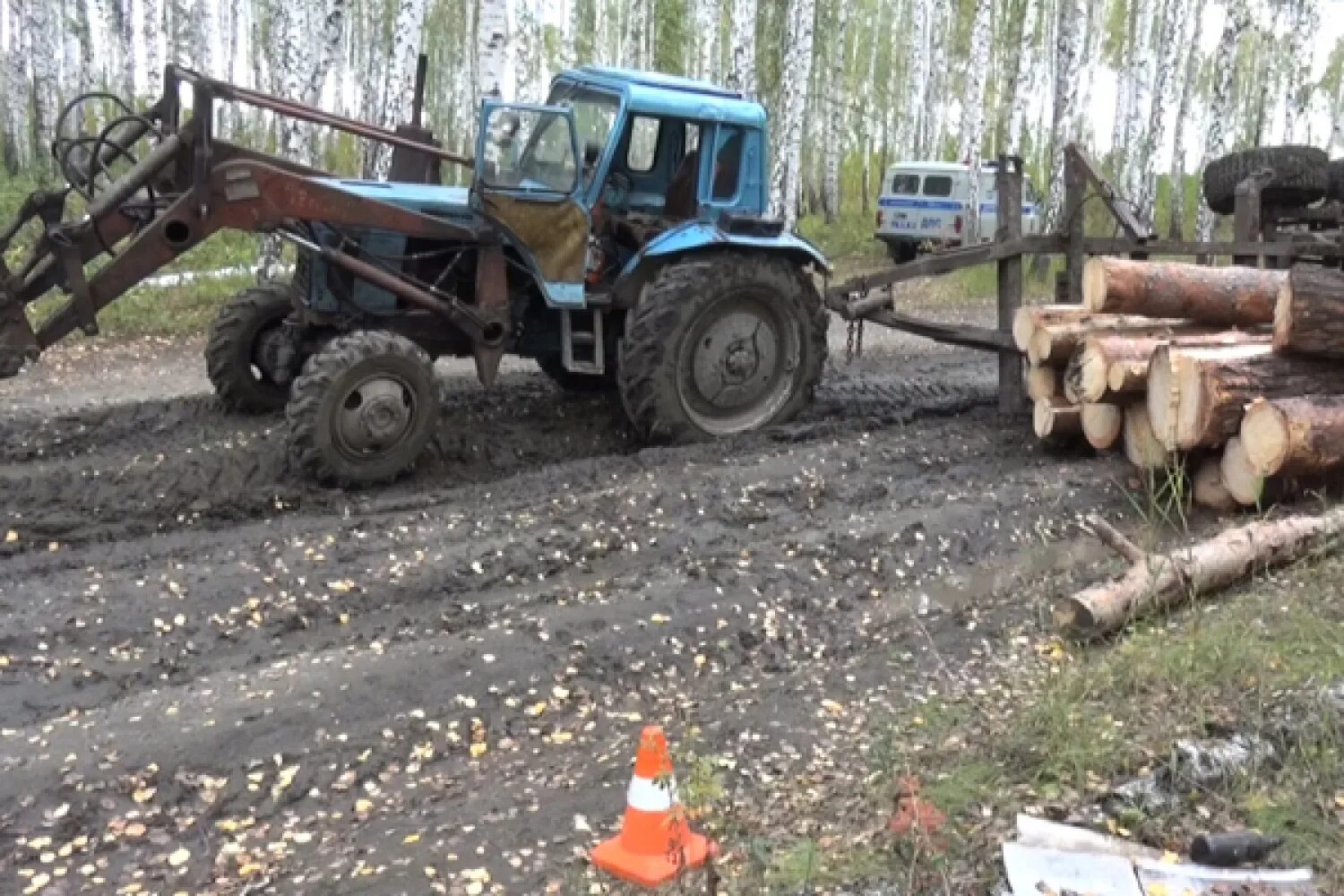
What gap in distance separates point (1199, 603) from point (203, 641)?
13.8 ft

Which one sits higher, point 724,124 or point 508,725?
point 724,124

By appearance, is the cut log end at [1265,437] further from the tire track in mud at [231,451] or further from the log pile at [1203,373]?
the tire track in mud at [231,451]

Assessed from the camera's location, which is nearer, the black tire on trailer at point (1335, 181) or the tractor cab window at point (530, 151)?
the tractor cab window at point (530, 151)

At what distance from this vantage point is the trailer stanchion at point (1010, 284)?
8.96 m

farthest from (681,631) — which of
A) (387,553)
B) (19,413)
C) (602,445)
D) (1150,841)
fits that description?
(19,413)

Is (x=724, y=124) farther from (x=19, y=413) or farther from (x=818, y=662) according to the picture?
(x=19, y=413)

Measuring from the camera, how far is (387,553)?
593 centimetres

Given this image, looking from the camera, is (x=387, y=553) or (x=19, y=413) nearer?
(x=387, y=553)

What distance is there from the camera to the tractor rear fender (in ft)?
26.5

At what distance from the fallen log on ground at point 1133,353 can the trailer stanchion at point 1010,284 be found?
54.4 inches

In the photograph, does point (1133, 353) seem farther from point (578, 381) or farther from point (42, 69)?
point (42, 69)

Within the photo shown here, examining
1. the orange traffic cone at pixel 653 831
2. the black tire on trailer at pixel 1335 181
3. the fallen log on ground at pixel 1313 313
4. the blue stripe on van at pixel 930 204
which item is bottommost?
the orange traffic cone at pixel 653 831

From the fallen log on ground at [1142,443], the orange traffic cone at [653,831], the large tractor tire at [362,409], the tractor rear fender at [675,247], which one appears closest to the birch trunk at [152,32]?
the tractor rear fender at [675,247]

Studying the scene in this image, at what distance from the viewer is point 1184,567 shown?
211 inches
